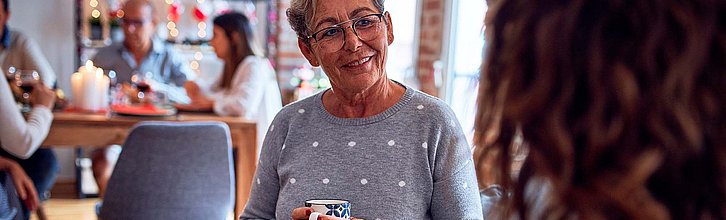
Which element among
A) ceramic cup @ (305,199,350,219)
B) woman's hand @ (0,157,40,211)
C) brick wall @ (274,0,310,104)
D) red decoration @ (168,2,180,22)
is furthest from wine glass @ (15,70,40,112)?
brick wall @ (274,0,310,104)

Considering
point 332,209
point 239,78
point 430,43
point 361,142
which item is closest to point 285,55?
point 430,43

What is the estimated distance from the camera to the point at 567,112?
440 millimetres

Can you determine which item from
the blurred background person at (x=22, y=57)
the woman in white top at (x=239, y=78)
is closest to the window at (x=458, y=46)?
the woman in white top at (x=239, y=78)

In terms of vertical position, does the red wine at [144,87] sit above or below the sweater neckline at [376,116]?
below

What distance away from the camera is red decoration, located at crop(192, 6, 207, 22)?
4773 mm

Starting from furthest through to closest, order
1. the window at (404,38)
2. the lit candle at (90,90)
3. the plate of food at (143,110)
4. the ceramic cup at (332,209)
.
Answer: the window at (404,38), the lit candle at (90,90), the plate of food at (143,110), the ceramic cup at (332,209)

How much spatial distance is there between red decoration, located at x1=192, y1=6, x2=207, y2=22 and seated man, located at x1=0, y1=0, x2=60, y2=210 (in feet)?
4.41

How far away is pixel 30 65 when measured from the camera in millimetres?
3529

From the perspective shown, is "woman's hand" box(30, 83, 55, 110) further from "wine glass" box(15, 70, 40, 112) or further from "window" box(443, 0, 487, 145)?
"window" box(443, 0, 487, 145)

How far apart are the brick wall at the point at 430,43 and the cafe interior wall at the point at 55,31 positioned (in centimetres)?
239

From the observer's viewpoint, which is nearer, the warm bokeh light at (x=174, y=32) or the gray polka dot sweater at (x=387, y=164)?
the gray polka dot sweater at (x=387, y=164)

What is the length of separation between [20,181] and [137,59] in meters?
1.75

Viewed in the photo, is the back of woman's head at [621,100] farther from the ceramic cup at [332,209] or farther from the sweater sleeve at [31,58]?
the sweater sleeve at [31,58]

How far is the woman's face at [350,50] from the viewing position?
1.35 m
